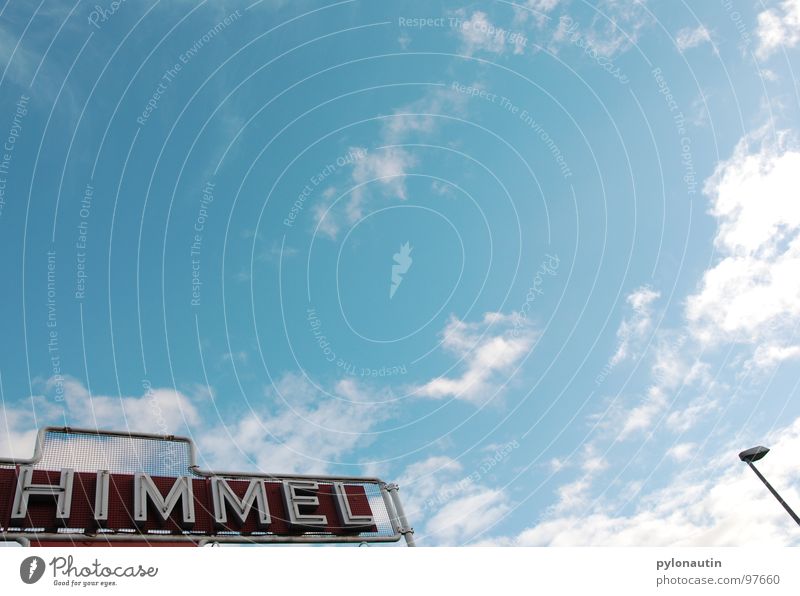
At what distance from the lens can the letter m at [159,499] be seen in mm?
19906

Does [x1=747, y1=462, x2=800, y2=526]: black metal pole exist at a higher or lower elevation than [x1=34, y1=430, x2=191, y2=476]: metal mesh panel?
lower

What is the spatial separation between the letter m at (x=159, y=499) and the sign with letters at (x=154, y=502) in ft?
0.11

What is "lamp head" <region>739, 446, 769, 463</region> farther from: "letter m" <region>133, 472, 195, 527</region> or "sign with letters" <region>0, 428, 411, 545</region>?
"letter m" <region>133, 472, 195, 527</region>

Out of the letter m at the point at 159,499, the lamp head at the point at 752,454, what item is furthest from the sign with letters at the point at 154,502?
the lamp head at the point at 752,454

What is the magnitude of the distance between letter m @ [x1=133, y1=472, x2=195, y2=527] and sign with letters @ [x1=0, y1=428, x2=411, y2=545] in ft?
0.11

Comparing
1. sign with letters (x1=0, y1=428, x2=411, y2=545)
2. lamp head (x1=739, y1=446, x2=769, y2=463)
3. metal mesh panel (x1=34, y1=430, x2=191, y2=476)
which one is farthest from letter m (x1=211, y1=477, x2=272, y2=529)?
lamp head (x1=739, y1=446, x2=769, y2=463)

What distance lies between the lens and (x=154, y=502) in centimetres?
2031

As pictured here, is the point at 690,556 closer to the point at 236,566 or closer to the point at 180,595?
the point at 236,566

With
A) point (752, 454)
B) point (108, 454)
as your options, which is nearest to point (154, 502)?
point (108, 454)

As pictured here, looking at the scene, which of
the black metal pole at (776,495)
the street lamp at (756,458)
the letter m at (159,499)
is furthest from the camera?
the letter m at (159,499)

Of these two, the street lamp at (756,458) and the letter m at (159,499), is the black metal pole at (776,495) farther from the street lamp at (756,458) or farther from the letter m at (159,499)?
the letter m at (159,499)

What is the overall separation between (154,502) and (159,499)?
228 millimetres

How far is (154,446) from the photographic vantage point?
2206 cm

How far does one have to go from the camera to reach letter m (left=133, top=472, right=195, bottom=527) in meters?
19.9
